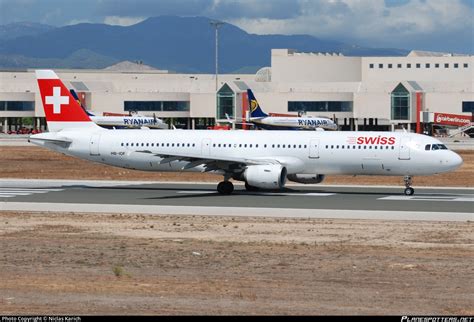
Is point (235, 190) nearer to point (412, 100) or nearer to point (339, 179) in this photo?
point (339, 179)

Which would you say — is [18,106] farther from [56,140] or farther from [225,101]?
[56,140]

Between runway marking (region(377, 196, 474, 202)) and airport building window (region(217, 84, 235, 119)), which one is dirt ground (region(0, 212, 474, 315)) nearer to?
runway marking (region(377, 196, 474, 202))

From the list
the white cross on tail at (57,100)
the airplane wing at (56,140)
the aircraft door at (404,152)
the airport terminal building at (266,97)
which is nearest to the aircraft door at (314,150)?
the aircraft door at (404,152)

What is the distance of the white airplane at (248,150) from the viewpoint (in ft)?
153

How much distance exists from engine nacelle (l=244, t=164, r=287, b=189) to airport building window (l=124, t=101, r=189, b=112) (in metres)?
123

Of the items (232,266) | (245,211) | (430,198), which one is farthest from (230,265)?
(430,198)

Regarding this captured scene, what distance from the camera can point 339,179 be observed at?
5825 centimetres

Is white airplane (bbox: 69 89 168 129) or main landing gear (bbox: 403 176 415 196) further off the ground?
white airplane (bbox: 69 89 168 129)

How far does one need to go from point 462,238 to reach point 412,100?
128287 millimetres

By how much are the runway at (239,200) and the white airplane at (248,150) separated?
44.1 inches

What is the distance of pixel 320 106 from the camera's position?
165 metres

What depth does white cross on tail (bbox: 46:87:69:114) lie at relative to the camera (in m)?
52.5

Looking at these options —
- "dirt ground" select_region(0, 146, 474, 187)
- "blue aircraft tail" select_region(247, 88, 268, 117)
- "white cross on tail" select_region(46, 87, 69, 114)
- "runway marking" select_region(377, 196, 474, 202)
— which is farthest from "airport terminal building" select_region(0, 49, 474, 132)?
"runway marking" select_region(377, 196, 474, 202)

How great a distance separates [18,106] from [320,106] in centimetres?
4992
